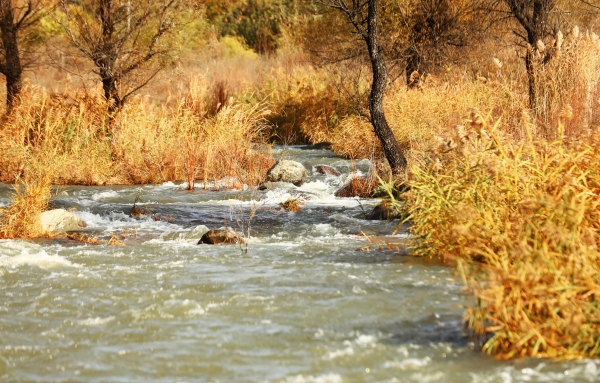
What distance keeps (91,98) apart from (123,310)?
31.1 ft

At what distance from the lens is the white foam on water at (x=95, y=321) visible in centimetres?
587

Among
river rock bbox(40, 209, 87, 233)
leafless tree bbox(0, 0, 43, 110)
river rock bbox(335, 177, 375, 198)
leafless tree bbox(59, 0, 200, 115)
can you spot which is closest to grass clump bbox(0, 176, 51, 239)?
river rock bbox(40, 209, 87, 233)

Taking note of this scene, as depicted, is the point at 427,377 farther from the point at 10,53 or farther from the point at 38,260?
the point at 10,53

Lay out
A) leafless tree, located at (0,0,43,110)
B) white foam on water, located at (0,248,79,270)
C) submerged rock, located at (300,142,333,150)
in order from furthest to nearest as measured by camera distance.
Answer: submerged rock, located at (300,142,333,150)
leafless tree, located at (0,0,43,110)
white foam on water, located at (0,248,79,270)

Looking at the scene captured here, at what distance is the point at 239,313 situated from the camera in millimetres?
6055

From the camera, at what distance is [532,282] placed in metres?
4.91

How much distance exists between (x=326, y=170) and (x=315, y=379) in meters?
10.4

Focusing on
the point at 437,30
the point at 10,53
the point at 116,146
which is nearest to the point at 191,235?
the point at 116,146

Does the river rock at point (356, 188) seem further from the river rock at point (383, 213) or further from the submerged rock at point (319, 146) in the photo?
the submerged rock at point (319, 146)

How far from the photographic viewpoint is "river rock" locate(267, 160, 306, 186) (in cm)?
1400

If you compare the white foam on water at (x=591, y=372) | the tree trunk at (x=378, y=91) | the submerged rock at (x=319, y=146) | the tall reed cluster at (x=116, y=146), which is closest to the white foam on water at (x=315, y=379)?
the white foam on water at (x=591, y=372)

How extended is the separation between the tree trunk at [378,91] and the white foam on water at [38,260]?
5046 mm

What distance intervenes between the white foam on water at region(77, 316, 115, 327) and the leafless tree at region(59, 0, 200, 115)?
901 cm

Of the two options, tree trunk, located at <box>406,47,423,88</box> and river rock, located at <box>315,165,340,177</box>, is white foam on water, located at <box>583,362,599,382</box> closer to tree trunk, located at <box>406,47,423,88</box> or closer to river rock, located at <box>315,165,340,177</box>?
river rock, located at <box>315,165,340,177</box>
